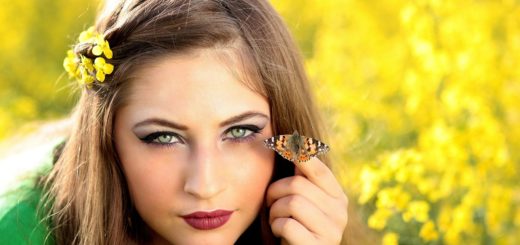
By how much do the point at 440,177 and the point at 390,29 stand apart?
323 cm

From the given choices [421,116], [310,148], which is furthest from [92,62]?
[421,116]

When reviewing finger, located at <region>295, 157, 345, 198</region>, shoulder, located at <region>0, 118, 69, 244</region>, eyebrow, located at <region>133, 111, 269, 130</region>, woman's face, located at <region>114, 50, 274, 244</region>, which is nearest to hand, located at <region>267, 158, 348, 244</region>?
finger, located at <region>295, 157, 345, 198</region>

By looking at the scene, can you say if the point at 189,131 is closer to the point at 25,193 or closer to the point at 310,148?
the point at 310,148

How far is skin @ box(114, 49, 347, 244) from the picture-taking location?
2.66 m

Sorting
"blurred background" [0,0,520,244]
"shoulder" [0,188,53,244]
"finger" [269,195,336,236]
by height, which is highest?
"blurred background" [0,0,520,244]

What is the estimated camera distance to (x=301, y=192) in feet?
9.59

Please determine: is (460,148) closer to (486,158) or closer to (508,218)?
(486,158)

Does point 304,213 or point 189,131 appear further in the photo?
point 304,213

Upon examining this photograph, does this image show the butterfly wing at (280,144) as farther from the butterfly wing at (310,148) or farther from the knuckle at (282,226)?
the knuckle at (282,226)

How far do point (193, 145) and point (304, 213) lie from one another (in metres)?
0.42

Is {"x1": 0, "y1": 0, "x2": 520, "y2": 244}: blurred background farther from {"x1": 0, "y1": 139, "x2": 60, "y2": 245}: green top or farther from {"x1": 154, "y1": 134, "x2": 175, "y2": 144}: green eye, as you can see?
{"x1": 154, "y1": 134, "x2": 175, "y2": 144}: green eye

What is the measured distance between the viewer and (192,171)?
2648 millimetres

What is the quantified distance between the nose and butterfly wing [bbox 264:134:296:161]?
14 centimetres

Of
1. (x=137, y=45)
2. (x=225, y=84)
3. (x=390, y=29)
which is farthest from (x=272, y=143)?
(x=390, y=29)
